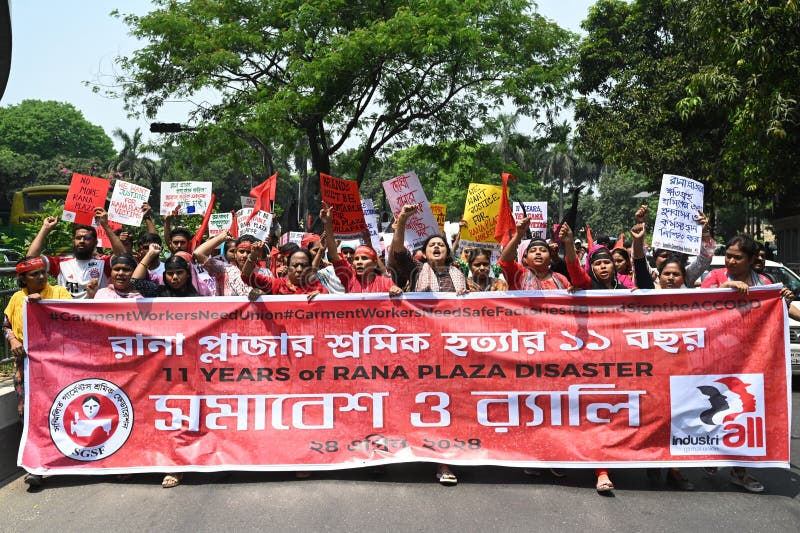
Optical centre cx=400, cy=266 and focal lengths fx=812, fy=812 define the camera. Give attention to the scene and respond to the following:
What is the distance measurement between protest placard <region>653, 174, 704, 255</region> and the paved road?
1902 millimetres

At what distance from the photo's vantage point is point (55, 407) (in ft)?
18.3

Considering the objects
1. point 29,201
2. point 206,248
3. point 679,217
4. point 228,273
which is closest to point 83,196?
point 228,273

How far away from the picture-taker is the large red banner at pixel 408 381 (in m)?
5.34

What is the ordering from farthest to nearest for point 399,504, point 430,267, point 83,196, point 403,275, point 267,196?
point 267,196
point 83,196
point 403,275
point 430,267
point 399,504

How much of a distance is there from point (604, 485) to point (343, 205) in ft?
11.1

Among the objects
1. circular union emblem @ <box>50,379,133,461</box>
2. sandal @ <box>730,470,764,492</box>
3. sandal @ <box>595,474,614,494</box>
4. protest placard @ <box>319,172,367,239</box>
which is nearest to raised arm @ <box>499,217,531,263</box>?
sandal @ <box>595,474,614,494</box>

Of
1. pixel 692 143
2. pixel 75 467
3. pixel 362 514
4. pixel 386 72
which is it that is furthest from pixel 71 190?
pixel 692 143

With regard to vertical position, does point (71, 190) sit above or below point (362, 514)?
above

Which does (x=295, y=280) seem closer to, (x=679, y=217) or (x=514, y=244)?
(x=514, y=244)

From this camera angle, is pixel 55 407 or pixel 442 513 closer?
pixel 442 513

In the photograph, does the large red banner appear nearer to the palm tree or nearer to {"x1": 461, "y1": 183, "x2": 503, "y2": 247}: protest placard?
→ {"x1": 461, "y1": 183, "x2": 503, "y2": 247}: protest placard

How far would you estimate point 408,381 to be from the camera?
5520 mm

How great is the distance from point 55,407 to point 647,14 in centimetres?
2428

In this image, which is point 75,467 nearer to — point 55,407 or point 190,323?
point 55,407
